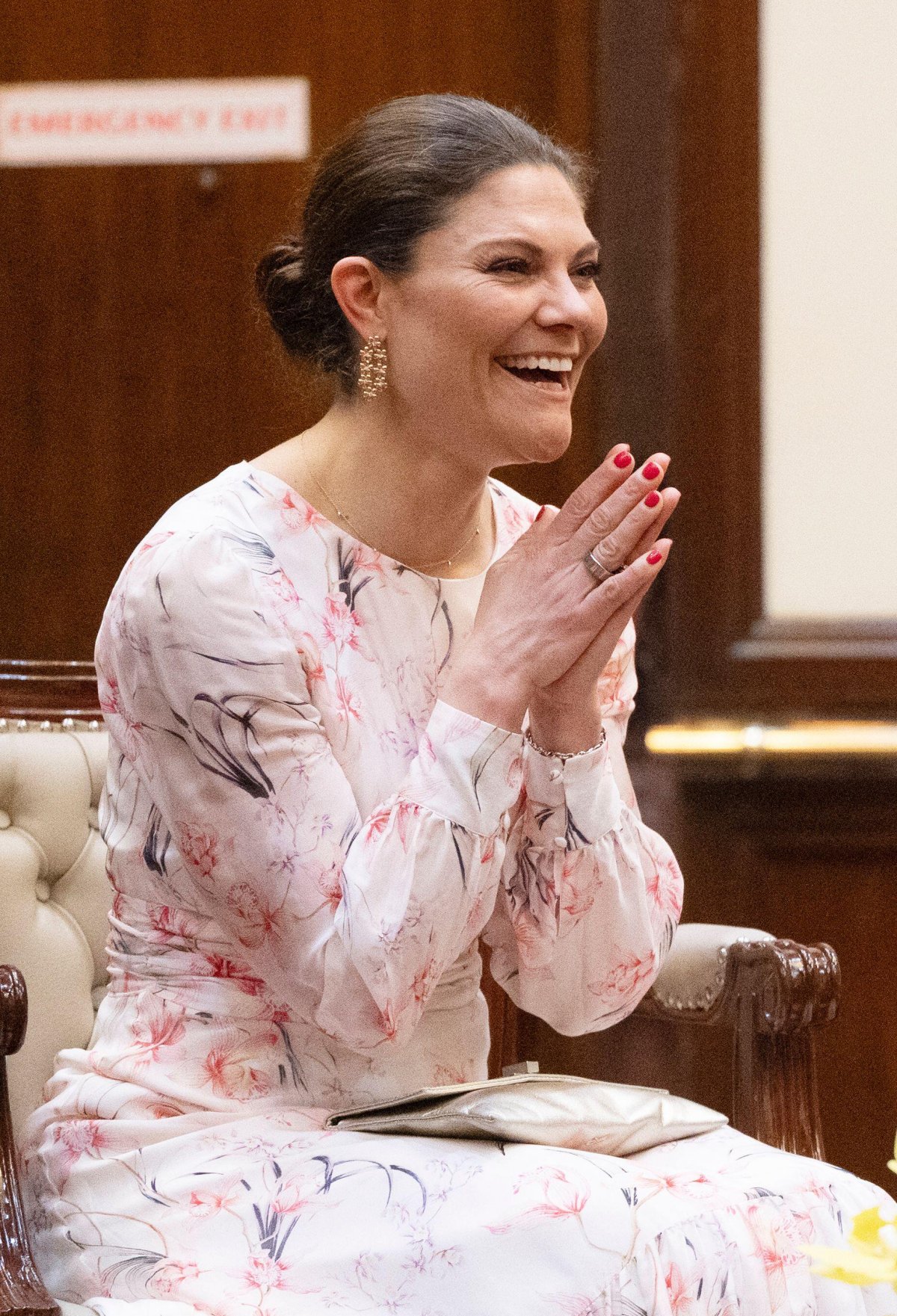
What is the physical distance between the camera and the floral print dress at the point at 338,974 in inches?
45.3

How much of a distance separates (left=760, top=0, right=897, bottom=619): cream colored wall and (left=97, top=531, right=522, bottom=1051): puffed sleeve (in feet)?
3.45

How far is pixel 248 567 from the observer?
56.6 inches

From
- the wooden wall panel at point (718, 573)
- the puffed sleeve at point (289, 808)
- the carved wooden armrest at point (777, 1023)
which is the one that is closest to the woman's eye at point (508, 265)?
the puffed sleeve at point (289, 808)

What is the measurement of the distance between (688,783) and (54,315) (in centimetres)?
113

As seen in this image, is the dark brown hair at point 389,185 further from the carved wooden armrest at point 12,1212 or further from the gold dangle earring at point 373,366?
the carved wooden armrest at point 12,1212

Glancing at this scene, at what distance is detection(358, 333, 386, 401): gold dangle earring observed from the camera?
5.06ft

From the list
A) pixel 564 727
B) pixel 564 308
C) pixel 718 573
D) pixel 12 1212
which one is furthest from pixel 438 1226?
pixel 718 573

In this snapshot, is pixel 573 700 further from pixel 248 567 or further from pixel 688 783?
pixel 688 783

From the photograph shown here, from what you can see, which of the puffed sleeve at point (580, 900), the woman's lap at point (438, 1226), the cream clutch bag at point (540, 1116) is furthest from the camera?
the puffed sleeve at point (580, 900)

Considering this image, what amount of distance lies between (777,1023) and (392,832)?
474mm

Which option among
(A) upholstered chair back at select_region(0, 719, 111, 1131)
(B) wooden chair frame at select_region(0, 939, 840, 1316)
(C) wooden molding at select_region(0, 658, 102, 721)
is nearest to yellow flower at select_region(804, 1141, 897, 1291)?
(B) wooden chair frame at select_region(0, 939, 840, 1316)

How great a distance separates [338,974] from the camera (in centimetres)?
132

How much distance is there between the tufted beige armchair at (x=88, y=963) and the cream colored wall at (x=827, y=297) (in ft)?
2.54

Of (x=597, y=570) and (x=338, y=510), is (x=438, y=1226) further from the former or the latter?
(x=338, y=510)
